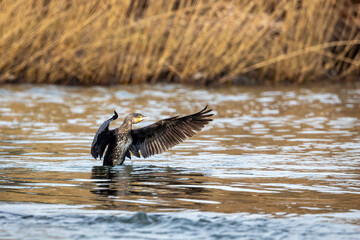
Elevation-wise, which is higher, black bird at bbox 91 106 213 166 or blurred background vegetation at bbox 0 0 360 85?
blurred background vegetation at bbox 0 0 360 85

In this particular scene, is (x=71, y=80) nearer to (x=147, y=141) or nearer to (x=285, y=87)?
(x=285, y=87)

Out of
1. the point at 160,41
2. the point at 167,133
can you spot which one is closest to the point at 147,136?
the point at 167,133

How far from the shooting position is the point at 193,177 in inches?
293

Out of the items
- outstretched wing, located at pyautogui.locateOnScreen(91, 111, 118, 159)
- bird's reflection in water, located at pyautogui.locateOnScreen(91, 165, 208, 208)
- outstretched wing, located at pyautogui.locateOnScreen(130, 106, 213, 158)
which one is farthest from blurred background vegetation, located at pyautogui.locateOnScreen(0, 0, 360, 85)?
bird's reflection in water, located at pyautogui.locateOnScreen(91, 165, 208, 208)

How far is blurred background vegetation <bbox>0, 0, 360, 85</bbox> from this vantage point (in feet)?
51.8

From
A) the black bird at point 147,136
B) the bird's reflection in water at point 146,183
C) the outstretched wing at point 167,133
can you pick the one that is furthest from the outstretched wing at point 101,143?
the outstretched wing at point 167,133

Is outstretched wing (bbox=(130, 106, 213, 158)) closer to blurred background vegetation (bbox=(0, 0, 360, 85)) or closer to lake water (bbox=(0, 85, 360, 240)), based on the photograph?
lake water (bbox=(0, 85, 360, 240))

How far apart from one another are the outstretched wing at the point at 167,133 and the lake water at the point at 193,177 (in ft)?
0.58

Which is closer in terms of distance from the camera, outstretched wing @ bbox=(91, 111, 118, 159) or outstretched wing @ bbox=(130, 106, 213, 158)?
outstretched wing @ bbox=(91, 111, 118, 159)

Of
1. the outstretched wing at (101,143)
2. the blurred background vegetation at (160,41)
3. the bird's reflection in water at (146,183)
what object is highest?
the blurred background vegetation at (160,41)

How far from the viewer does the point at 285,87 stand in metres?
17.5

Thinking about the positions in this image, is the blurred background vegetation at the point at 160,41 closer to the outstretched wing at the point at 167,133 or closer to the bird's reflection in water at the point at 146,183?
the outstretched wing at the point at 167,133

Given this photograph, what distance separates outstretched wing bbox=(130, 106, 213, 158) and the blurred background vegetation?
7.01m

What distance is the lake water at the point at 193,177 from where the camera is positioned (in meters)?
5.35
